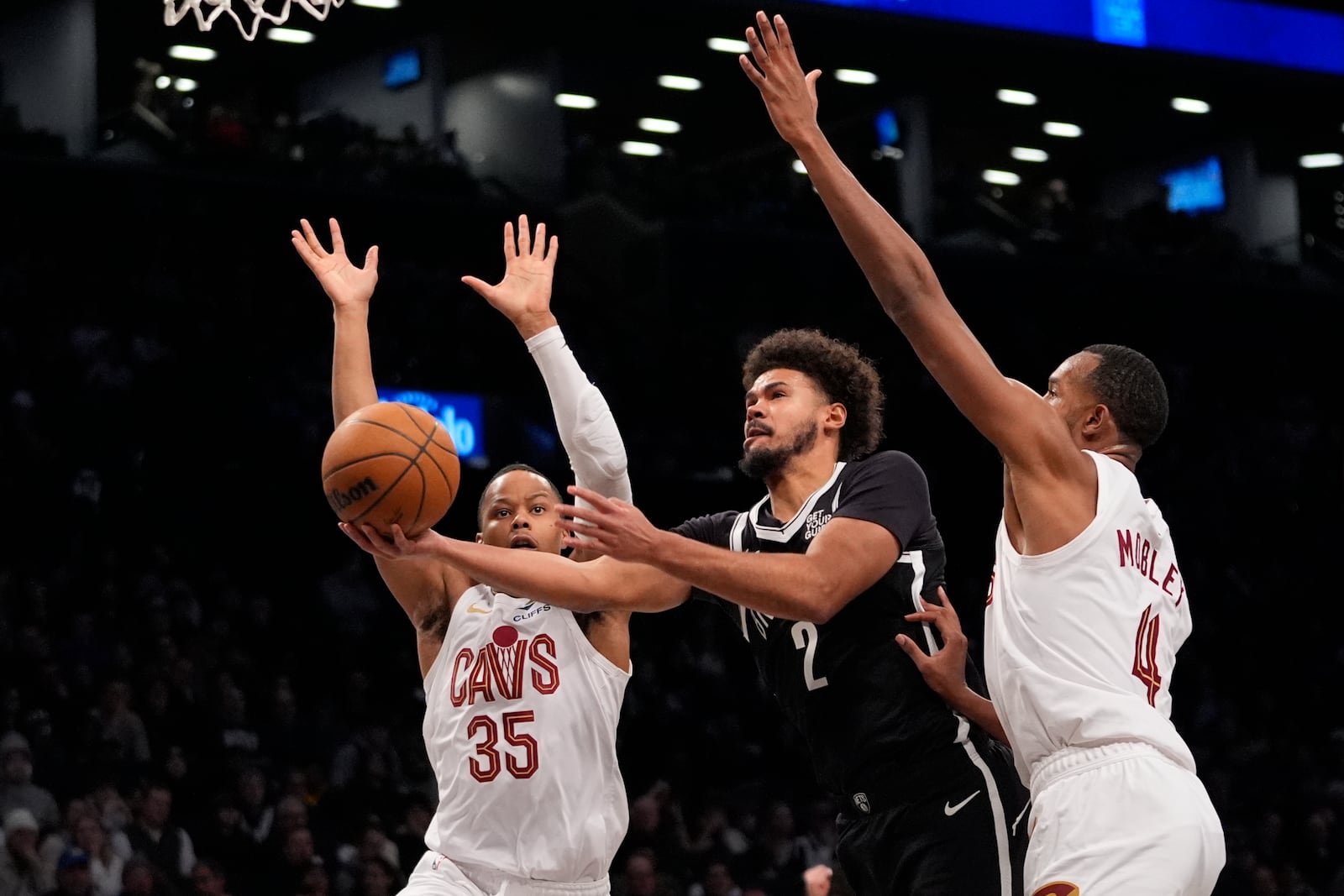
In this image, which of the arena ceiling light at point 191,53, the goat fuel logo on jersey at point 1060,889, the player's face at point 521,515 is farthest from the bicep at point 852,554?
the arena ceiling light at point 191,53

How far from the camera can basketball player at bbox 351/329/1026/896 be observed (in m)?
4.32

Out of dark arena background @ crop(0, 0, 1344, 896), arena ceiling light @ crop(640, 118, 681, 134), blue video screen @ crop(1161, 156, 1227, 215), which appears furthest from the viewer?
blue video screen @ crop(1161, 156, 1227, 215)

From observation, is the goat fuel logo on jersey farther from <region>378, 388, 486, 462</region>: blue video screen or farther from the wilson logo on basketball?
<region>378, 388, 486, 462</region>: blue video screen

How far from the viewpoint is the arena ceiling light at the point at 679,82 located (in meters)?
A: 22.0

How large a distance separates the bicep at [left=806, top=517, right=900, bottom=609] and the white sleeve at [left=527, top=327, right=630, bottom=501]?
0.73 meters

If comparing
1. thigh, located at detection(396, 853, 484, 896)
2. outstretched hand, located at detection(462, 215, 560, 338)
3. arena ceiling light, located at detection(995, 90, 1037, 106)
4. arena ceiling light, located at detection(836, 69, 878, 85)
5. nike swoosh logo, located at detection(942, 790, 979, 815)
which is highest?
outstretched hand, located at detection(462, 215, 560, 338)

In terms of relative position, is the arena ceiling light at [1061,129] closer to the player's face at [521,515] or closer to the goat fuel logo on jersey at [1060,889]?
the player's face at [521,515]

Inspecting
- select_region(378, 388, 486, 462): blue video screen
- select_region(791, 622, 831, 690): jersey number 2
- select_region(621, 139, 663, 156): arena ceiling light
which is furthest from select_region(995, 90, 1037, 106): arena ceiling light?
select_region(791, 622, 831, 690): jersey number 2

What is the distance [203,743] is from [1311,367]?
16552 millimetres

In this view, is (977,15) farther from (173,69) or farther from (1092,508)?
(1092,508)

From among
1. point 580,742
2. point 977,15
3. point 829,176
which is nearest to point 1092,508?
point 829,176

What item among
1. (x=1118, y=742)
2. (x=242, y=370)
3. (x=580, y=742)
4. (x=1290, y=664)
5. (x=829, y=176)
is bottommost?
(x=1290, y=664)

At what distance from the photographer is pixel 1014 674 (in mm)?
3865

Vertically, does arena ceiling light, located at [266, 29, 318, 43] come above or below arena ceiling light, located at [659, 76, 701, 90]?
above
